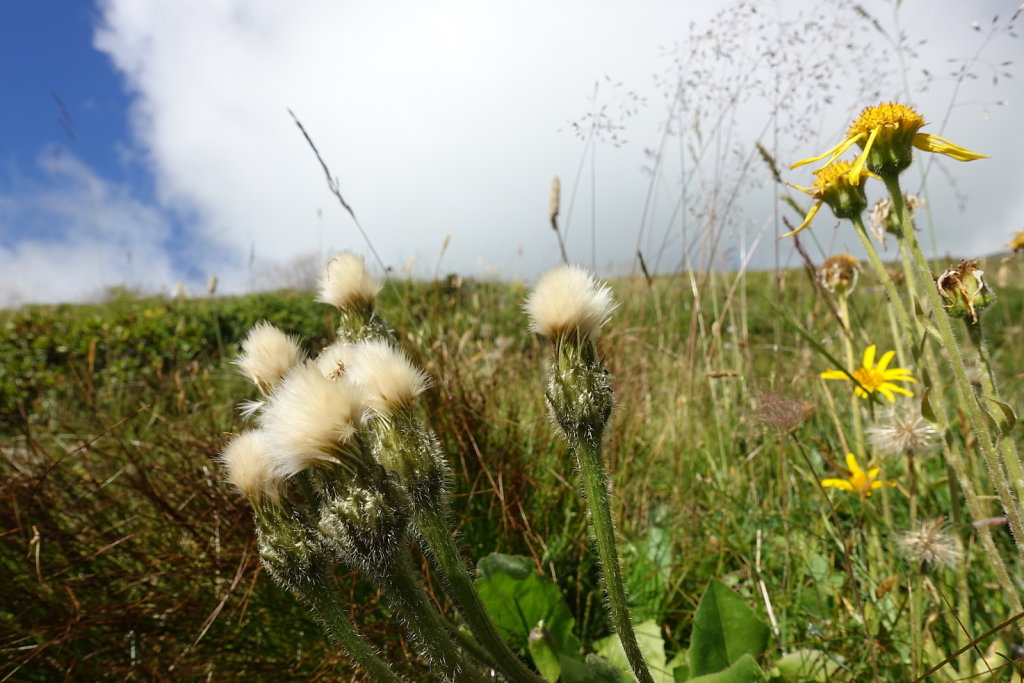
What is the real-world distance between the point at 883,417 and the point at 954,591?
470mm

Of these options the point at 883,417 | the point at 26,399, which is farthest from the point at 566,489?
the point at 26,399

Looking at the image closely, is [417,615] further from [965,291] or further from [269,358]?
[965,291]

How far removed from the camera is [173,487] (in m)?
2.32

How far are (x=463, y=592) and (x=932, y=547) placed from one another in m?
1.05

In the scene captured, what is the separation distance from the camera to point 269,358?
1181mm

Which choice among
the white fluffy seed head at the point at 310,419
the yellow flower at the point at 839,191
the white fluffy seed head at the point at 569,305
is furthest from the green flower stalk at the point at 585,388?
the yellow flower at the point at 839,191

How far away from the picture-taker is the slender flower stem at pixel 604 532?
0.99 meters

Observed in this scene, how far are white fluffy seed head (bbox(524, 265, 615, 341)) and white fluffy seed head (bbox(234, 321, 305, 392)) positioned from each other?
490 millimetres

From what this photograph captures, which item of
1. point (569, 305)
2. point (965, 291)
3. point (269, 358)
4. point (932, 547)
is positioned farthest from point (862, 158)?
point (269, 358)

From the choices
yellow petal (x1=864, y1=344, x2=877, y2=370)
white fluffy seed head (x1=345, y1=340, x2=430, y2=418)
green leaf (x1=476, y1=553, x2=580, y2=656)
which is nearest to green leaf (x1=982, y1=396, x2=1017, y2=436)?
yellow petal (x1=864, y1=344, x2=877, y2=370)

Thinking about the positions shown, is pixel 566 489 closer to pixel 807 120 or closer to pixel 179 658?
pixel 179 658

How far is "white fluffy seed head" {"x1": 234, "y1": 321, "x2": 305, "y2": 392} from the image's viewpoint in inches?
46.3

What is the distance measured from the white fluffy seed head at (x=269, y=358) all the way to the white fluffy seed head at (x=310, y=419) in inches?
10.1

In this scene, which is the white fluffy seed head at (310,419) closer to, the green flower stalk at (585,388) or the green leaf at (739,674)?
the green flower stalk at (585,388)
